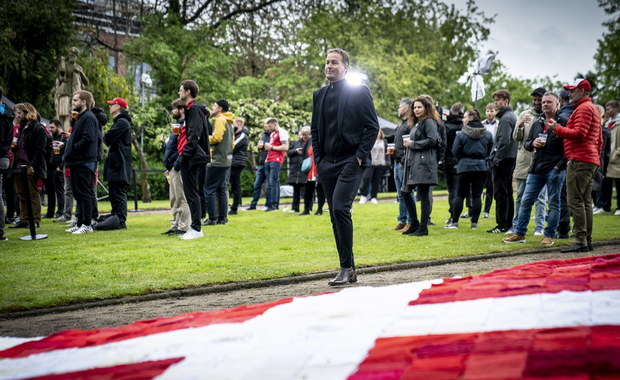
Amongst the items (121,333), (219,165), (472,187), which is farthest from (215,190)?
(121,333)

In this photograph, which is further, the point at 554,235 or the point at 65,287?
the point at 554,235

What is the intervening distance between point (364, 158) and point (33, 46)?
2783 cm

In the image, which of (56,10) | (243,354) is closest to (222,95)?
(56,10)

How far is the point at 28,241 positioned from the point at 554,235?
826 cm

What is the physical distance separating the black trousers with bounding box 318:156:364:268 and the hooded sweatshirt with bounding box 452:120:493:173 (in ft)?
18.5

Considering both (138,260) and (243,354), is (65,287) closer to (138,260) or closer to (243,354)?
(138,260)

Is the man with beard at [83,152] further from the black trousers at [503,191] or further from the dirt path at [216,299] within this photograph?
the black trousers at [503,191]

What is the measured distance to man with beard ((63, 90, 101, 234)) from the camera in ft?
36.8

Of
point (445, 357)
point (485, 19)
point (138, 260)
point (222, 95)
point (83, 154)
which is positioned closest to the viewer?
point (445, 357)

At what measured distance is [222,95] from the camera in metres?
32.0

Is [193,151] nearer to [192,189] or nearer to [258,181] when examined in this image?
[192,189]

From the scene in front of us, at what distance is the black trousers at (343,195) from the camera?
6.45 meters

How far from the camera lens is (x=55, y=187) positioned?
1530 cm

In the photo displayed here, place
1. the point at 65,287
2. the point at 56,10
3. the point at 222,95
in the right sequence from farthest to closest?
the point at 222,95, the point at 56,10, the point at 65,287
